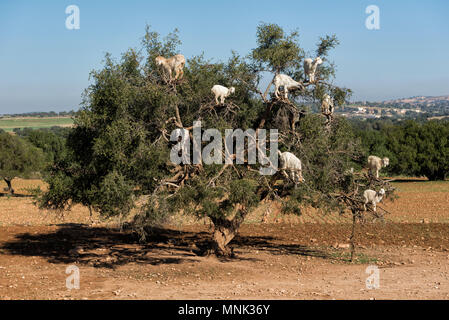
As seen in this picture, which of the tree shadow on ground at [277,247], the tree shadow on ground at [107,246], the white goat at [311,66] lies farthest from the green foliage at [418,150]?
the white goat at [311,66]

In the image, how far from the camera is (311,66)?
1543cm

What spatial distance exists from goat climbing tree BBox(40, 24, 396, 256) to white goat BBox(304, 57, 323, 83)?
11.2 inches

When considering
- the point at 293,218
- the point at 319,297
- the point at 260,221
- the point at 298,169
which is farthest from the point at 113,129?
the point at 293,218

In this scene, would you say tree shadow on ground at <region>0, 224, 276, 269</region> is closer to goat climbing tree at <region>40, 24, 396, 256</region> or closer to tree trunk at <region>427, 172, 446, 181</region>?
goat climbing tree at <region>40, 24, 396, 256</region>

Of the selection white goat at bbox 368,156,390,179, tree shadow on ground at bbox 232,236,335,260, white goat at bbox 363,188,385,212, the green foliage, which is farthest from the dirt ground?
the green foliage

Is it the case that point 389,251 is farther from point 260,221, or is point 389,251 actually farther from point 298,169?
point 260,221

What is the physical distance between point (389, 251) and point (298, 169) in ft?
22.6

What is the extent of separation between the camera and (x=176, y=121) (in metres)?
15.3

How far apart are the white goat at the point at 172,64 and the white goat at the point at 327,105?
16.2 feet

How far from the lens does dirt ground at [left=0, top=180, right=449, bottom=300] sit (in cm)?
1250

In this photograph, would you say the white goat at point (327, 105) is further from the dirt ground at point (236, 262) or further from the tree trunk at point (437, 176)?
the tree trunk at point (437, 176)

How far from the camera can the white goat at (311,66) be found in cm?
1534

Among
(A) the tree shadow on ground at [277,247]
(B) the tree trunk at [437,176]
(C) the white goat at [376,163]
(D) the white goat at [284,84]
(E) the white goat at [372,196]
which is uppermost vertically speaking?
(D) the white goat at [284,84]

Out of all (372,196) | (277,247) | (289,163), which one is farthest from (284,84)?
(277,247)
